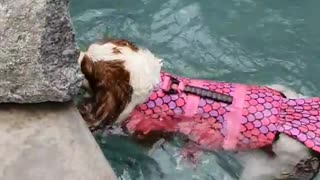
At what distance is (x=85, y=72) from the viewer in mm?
3646

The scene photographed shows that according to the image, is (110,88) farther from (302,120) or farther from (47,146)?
(302,120)

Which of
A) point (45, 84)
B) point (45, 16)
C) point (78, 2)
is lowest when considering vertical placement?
point (78, 2)

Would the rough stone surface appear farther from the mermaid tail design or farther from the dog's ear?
the mermaid tail design

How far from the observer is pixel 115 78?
141 inches

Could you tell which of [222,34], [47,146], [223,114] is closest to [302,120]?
[223,114]

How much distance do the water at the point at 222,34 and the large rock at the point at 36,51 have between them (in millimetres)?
1900

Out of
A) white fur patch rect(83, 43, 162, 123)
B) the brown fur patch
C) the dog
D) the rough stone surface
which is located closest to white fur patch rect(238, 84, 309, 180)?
the dog

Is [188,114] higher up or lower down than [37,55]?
lower down

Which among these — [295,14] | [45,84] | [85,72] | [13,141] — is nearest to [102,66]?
[85,72]

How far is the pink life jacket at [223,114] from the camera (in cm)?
379

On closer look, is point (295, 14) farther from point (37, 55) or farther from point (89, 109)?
point (37, 55)

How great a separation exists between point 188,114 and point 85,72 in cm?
61

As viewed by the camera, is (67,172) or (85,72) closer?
(67,172)

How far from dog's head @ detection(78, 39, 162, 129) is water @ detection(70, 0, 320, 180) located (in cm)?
139
